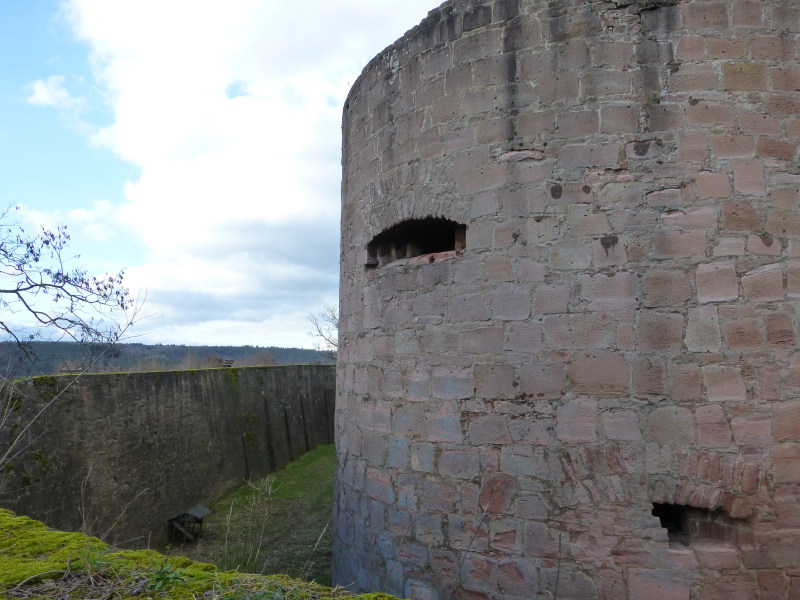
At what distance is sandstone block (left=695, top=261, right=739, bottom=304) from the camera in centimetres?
356

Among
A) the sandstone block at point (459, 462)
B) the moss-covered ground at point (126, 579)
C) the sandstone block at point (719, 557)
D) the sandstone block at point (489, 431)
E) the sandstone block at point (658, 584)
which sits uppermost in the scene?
the sandstone block at point (489, 431)

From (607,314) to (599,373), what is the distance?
0.37m

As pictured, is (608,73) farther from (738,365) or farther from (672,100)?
(738,365)

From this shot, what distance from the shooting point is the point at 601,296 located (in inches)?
146

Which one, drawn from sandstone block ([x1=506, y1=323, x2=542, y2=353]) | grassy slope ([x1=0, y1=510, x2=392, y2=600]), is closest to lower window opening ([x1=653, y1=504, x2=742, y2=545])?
sandstone block ([x1=506, y1=323, x2=542, y2=353])

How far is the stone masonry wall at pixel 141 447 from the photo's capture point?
7.14 m

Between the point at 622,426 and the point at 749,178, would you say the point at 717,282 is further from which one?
the point at 622,426

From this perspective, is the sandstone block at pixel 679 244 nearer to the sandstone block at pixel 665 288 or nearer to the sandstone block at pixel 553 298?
the sandstone block at pixel 665 288

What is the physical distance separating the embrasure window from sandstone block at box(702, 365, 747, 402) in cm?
207

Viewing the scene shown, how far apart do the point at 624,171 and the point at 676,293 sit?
2.76 ft

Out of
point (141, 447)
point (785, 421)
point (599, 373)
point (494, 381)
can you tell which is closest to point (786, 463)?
point (785, 421)

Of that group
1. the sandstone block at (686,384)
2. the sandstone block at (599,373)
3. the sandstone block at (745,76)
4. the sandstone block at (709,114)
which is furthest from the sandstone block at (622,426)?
the sandstone block at (745,76)

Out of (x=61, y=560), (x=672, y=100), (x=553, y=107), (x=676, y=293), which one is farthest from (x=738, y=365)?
(x=61, y=560)

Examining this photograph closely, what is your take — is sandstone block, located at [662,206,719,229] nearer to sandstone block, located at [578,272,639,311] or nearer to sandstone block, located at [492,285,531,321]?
sandstone block, located at [578,272,639,311]
